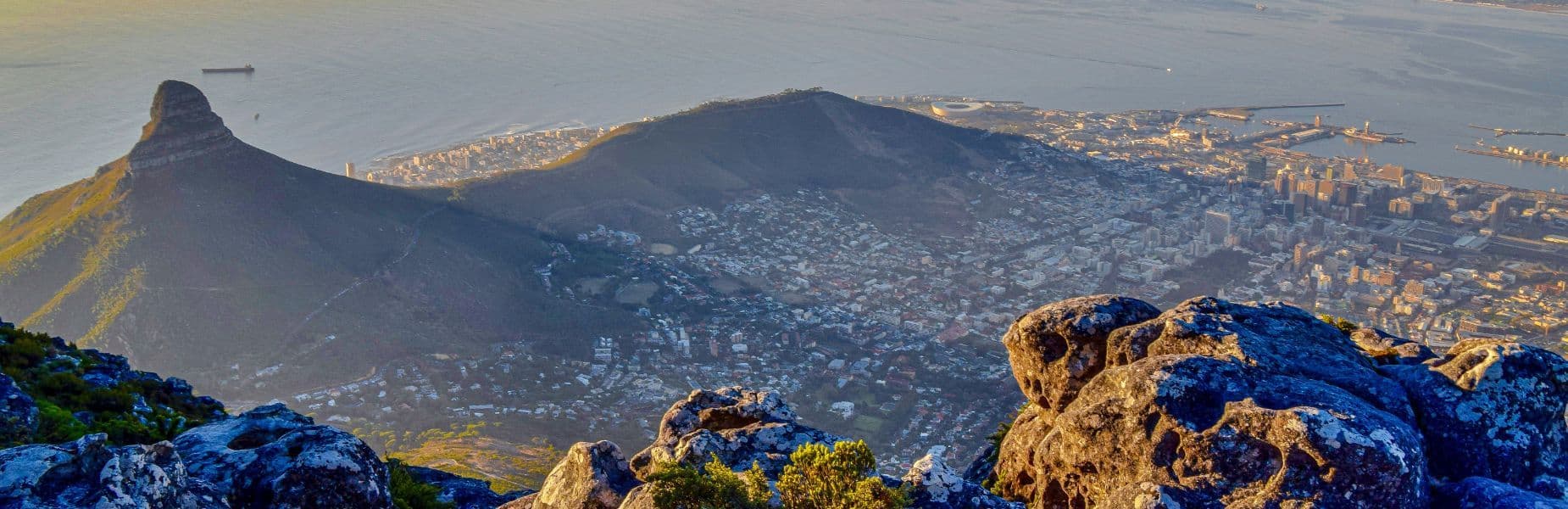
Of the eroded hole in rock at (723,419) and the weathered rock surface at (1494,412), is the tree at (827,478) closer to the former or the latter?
the eroded hole in rock at (723,419)

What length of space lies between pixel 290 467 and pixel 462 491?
396 cm

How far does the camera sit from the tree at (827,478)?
25.7 ft

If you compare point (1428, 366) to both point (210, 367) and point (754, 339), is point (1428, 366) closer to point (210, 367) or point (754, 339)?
point (754, 339)

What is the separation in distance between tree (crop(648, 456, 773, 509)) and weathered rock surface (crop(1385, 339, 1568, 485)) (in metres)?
5.18

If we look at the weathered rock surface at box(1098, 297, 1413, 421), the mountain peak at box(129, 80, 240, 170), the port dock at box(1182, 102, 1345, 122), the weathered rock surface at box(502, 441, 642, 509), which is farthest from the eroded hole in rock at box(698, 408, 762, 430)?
the port dock at box(1182, 102, 1345, 122)

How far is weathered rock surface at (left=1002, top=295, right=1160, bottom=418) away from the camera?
398 inches

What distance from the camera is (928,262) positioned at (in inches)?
1581

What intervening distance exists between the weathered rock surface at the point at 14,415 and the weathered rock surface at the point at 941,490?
736 cm

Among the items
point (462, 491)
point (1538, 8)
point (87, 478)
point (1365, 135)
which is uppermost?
point (87, 478)

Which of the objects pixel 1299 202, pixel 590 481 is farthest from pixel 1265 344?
pixel 1299 202

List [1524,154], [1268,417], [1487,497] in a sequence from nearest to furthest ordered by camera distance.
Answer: [1487,497] < [1268,417] < [1524,154]

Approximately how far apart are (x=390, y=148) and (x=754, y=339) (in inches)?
1459

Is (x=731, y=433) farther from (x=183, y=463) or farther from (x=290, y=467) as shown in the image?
(x=183, y=463)

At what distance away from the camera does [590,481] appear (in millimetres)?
9023
